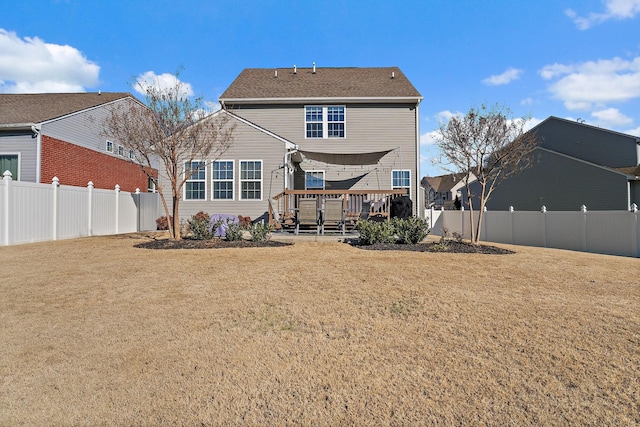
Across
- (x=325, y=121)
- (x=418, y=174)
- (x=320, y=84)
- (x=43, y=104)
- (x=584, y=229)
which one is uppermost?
(x=320, y=84)

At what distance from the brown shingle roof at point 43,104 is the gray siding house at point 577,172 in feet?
76.2

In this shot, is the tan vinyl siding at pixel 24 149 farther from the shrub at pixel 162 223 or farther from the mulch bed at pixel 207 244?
the mulch bed at pixel 207 244

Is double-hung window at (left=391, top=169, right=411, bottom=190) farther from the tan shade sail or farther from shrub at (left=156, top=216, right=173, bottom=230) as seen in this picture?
shrub at (left=156, top=216, right=173, bottom=230)

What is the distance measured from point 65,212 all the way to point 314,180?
9969 millimetres

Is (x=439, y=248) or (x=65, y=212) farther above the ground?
(x=65, y=212)

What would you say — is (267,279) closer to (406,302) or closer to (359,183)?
(406,302)

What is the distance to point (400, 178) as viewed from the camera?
17.0 metres

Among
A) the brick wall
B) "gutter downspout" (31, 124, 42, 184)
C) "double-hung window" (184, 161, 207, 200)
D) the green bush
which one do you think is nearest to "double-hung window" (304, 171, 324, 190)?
"double-hung window" (184, 161, 207, 200)

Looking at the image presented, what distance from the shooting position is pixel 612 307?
451cm

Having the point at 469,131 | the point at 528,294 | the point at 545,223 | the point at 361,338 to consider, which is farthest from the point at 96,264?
the point at 545,223

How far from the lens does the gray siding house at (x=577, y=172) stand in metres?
19.2

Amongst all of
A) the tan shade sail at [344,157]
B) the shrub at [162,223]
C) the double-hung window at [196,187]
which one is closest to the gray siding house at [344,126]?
the tan shade sail at [344,157]

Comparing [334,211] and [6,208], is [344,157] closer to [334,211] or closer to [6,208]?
[334,211]

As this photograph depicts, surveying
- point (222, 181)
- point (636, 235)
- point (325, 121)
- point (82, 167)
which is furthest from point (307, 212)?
point (82, 167)
